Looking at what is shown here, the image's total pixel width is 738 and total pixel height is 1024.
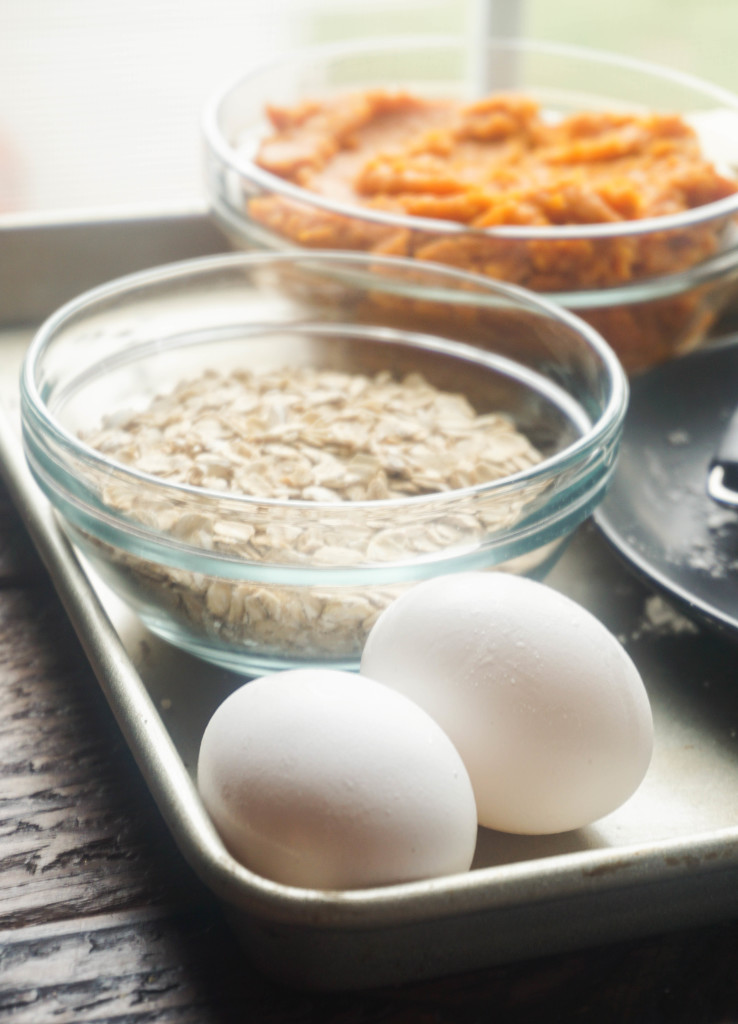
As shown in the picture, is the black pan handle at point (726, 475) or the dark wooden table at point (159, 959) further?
the black pan handle at point (726, 475)


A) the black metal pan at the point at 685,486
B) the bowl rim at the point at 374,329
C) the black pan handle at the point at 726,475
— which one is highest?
the bowl rim at the point at 374,329

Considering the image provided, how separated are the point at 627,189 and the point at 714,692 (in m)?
0.42

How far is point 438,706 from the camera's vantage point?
470 mm

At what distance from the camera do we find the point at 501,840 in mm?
493

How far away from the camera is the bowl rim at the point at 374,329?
0.52 m

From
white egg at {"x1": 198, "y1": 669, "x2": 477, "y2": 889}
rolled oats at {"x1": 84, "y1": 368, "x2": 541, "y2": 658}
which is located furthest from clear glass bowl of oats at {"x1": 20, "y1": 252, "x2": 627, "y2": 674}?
white egg at {"x1": 198, "y1": 669, "x2": 477, "y2": 889}

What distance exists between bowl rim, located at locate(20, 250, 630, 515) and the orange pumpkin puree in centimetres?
3

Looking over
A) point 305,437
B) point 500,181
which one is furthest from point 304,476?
point 500,181

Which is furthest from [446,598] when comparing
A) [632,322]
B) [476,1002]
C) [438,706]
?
[632,322]

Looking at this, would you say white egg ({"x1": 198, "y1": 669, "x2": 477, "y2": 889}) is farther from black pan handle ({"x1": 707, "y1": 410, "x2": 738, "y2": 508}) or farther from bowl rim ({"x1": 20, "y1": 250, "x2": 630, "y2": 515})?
black pan handle ({"x1": 707, "y1": 410, "x2": 738, "y2": 508})

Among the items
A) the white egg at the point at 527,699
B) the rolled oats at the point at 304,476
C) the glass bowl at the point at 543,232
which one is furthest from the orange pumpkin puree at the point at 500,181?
the white egg at the point at 527,699

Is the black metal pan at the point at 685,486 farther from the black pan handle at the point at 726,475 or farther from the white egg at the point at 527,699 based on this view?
the white egg at the point at 527,699

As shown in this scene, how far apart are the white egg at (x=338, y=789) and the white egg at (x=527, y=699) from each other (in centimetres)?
2

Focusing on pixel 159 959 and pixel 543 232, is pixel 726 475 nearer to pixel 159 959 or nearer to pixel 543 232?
pixel 543 232
